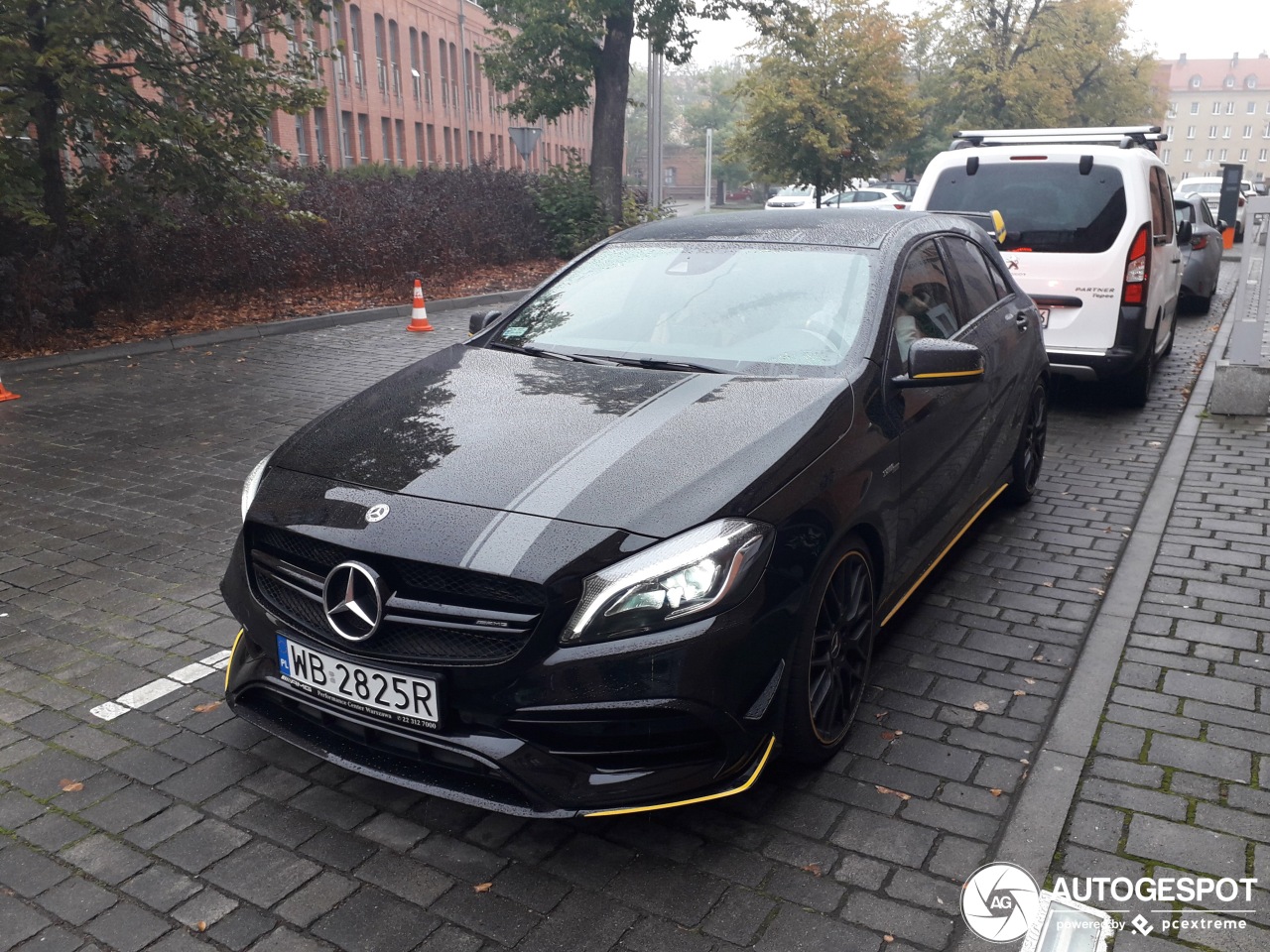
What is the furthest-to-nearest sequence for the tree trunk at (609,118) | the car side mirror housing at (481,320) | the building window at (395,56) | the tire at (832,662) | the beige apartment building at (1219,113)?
the beige apartment building at (1219,113), the building window at (395,56), the tree trunk at (609,118), the car side mirror housing at (481,320), the tire at (832,662)

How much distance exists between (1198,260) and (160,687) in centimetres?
1462

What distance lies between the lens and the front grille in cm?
283

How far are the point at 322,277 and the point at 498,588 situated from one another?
14232mm

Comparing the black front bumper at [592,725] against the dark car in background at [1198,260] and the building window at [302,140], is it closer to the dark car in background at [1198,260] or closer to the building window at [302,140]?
the dark car in background at [1198,260]

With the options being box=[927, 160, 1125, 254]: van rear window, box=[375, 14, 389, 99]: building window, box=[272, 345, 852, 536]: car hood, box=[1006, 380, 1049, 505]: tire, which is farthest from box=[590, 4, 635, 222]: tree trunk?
box=[375, 14, 389, 99]: building window

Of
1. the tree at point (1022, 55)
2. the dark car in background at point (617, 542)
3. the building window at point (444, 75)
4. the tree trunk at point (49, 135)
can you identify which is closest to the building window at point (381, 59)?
the building window at point (444, 75)

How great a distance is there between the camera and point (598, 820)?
3.32 meters

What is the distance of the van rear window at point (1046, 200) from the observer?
826cm

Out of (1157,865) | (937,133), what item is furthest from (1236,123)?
(1157,865)

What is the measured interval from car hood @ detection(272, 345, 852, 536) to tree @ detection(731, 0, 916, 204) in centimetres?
2329

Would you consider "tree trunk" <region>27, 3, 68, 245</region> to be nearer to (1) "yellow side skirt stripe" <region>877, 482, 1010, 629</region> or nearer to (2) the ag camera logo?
(1) "yellow side skirt stripe" <region>877, 482, 1010, 629</region>

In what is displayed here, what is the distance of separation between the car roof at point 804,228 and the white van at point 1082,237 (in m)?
3.48

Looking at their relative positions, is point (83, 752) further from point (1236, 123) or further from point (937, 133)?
point (1236, 123)

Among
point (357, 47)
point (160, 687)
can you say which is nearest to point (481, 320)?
point (160, 687)
